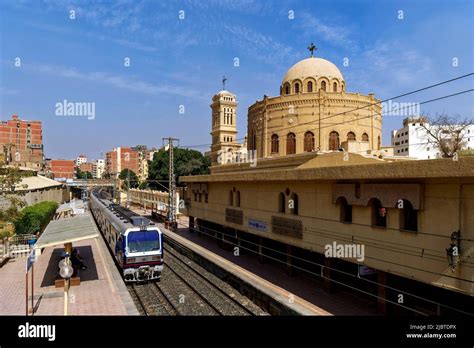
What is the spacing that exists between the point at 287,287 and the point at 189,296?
4.34 m

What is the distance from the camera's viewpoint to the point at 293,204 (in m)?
16.0

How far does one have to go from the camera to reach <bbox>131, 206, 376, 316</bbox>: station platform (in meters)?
12.8

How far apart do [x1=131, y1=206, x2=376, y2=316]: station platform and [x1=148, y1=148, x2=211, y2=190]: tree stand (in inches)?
1971

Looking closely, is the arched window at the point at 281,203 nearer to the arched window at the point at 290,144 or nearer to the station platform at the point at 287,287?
the station platform at the point at 287,287

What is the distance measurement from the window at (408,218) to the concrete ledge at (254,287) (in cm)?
418

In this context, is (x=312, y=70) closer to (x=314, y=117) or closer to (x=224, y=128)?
(x=314, y=117)

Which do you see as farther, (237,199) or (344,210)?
(237,199)

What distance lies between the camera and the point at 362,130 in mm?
31109

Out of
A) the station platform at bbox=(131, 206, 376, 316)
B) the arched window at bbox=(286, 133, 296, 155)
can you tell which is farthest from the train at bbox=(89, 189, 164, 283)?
the arched window at bbox=(286, 133, 296, 155)

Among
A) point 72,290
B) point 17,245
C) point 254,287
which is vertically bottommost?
point 72,290

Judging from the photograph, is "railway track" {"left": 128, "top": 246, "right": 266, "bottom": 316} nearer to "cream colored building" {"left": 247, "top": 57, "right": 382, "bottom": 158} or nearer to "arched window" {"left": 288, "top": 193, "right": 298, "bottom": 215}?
"arched window" {"left": 288, "top": 193, "right": 298, "bottom": 215}

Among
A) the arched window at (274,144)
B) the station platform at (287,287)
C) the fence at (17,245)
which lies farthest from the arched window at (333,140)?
the fence at (17,245)

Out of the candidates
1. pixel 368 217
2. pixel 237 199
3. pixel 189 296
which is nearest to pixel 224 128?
pixel 237 199

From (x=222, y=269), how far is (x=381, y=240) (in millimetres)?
9780
